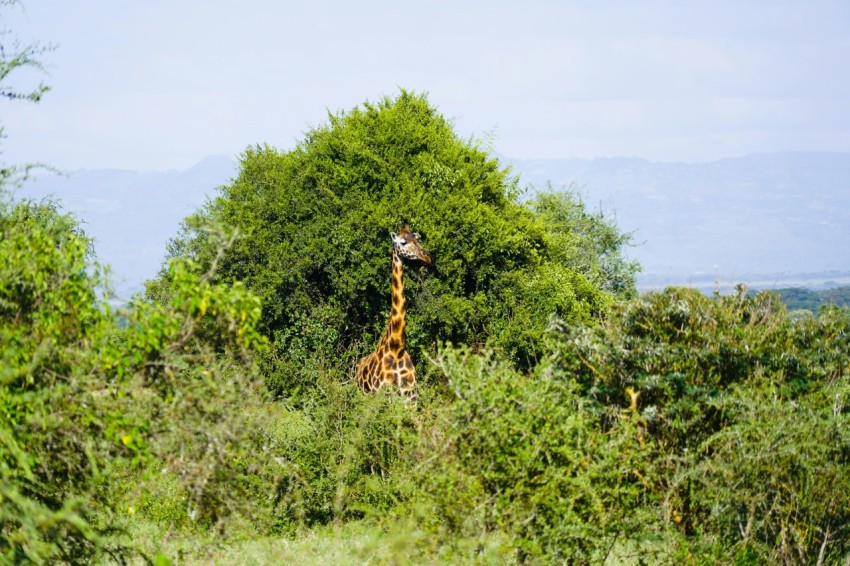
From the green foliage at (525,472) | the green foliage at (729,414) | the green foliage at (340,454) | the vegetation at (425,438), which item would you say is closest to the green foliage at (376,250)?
the vegetation at (425,438)

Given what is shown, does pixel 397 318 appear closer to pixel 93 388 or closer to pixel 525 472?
pixel 525 472

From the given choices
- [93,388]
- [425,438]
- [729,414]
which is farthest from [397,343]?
[93,388]

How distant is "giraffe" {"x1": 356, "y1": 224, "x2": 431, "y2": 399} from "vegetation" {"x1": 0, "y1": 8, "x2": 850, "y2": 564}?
0.81 metres

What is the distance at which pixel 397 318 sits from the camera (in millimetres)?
23656

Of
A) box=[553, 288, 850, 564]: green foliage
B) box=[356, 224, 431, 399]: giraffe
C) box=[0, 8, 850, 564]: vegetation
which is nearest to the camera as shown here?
box=[0, 8, 850, 564]: vegetation

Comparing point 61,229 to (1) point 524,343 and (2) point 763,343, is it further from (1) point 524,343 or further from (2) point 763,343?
(1) point 524,343

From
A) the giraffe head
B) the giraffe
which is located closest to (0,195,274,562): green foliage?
the giraffe

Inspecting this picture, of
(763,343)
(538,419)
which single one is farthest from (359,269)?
(538,419)

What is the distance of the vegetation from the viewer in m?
10.2

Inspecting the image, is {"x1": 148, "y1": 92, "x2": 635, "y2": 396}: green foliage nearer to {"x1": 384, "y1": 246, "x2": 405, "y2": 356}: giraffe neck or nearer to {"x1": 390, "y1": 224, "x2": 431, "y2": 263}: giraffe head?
{"x1": 384, "y1": 246, "x2": 405, "y2": 356}: giraffe neck

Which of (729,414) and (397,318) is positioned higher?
(397,318)

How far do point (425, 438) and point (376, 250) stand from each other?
18697 mm

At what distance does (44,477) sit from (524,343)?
21291 millimetres

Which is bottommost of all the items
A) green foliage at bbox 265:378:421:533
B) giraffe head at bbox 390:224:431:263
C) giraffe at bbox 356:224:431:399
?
green foliage at bbox 265:378:421:533
